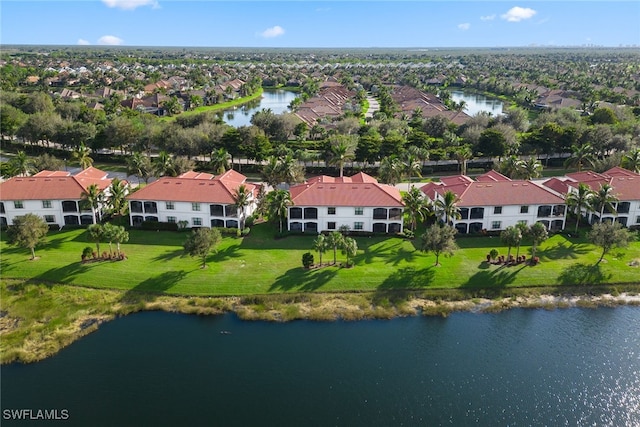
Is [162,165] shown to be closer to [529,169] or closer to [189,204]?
[189,204]

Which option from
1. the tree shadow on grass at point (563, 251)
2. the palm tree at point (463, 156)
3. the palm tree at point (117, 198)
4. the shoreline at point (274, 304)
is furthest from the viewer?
the palm tree at point (463, 156)

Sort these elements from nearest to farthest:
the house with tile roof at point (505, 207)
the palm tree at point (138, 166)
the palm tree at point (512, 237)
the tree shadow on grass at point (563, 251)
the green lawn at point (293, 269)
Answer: the green lawn at point (293, 269) < the palm tree at point (512, 237) < the tree shadow on grass at point (563, 251) < the house with tile roof at point (505, 207) < the palm tree at point (138, 166)

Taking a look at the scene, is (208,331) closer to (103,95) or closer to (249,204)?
(249,204)

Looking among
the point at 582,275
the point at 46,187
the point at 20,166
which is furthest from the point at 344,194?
the point at 20,166

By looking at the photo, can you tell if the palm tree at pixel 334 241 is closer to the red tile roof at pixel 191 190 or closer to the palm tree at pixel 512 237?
the red tile roof at pixel 191 190

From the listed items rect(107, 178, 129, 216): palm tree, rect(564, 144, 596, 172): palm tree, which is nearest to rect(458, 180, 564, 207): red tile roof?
rect(564, 144, 596, 172): palm tree

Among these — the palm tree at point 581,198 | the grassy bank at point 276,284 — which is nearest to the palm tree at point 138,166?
the grassy bank at point 276,284
